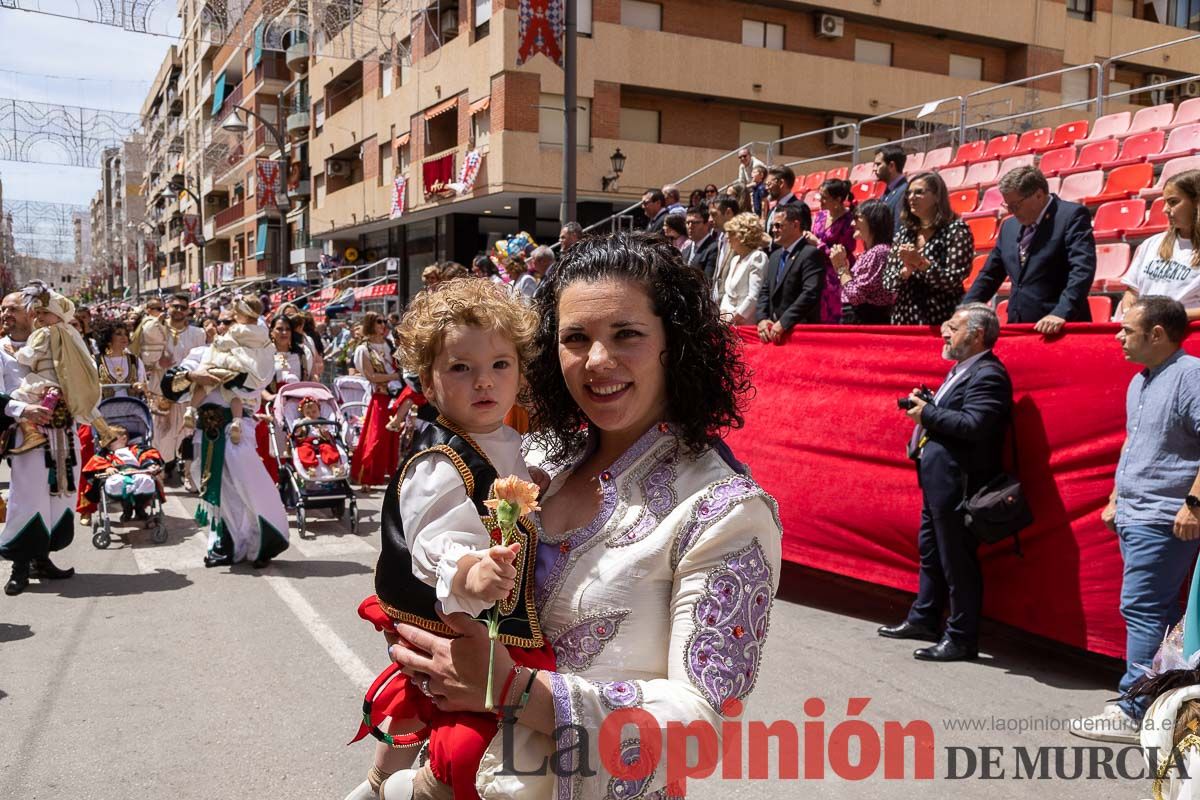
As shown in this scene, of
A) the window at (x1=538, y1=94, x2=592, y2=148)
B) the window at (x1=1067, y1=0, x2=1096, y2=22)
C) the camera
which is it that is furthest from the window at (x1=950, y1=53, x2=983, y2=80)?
the camera

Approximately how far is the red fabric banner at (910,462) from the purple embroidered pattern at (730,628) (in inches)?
153

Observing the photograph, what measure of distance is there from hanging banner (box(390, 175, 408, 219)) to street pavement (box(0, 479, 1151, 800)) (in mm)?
24613

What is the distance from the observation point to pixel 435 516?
189 centimetres

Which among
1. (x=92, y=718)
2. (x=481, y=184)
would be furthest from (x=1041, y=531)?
(x=481, y=184)

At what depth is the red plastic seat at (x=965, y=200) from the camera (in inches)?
558

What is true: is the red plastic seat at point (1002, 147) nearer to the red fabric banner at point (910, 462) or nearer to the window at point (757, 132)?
the red fabric banner at point (910, 462)

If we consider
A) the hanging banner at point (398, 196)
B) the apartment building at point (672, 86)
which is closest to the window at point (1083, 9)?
the apartment building at point (672, 86)

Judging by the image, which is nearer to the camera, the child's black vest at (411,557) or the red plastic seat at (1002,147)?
the child's black vest at (411,557)

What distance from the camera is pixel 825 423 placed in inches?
251

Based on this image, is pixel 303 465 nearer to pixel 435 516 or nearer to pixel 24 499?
pixel 24 499

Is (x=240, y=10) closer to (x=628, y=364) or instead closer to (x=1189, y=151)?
(x=1189, y=151)

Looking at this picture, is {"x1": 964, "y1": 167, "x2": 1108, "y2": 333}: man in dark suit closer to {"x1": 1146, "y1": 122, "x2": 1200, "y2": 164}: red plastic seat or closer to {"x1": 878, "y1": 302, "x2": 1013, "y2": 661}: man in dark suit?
{"x1": 878, "y1": 302, "x2": 1013, "y2": 661}: man in dark suit

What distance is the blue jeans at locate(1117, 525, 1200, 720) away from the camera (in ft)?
14.1

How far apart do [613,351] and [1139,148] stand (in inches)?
538
